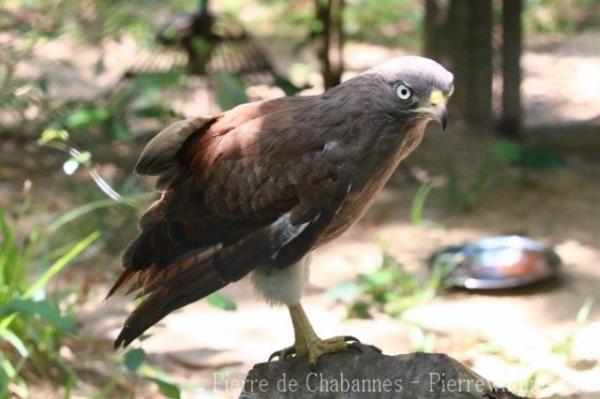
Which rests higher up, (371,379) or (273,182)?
(273,182)

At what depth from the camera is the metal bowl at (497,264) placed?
4.50m

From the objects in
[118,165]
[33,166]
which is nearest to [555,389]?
[118,165]

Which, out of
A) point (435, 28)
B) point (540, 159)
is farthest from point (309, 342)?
point (435, 28)

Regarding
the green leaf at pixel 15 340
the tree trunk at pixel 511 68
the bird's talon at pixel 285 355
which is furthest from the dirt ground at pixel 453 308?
the green leaf at pixel 15 340

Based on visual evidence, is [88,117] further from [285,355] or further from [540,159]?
[285,355]

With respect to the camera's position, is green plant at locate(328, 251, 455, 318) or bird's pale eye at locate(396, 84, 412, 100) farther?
green plant at locate(328, 251, 455, 318)

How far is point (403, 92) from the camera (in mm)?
2357

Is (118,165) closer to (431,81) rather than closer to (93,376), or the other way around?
(93,376)

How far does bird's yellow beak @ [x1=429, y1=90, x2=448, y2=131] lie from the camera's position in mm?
2283

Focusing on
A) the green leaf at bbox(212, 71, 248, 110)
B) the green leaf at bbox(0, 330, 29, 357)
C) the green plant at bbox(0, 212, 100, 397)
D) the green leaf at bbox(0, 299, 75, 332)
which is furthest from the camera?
the green leaf at bbox(212, 71, 248, 110)

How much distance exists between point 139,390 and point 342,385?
1485 mm

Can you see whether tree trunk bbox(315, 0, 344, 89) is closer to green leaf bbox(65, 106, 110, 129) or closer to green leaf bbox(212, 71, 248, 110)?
green leaf bbox(65, 106, 110, 129)

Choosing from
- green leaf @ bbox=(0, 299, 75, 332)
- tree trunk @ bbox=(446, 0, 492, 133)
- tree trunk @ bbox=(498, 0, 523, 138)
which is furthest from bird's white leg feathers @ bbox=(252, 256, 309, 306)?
tree trunk @ bbox=(498, 0, 523, 138)

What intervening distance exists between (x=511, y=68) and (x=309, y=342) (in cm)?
357
